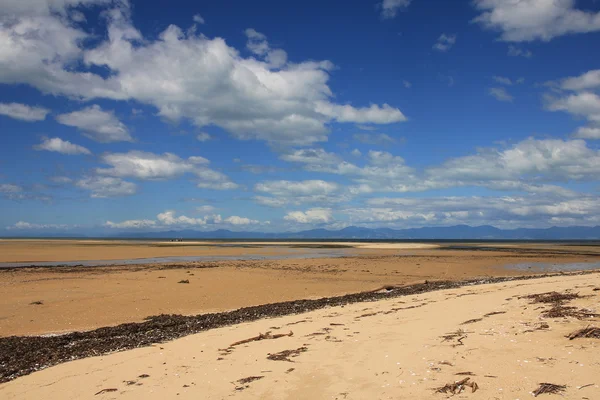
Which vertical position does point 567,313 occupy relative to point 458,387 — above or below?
above

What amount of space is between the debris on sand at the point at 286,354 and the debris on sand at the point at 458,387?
134 inches

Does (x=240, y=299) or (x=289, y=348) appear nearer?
(x=289, y=348)

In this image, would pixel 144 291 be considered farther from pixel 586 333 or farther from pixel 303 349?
pixel 586 333

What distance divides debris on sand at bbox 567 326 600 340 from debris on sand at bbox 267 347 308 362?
5.32 meters

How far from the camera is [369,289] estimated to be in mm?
24359

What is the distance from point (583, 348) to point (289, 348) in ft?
19.0

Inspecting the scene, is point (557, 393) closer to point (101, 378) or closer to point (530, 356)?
point (530, 356)

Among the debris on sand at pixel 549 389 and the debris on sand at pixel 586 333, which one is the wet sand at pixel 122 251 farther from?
the debris on sand at pixel 549 389

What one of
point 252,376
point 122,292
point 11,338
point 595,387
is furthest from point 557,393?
point 122,292

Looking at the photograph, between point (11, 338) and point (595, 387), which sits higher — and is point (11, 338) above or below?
below

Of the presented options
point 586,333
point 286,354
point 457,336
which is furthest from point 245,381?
point 586,333

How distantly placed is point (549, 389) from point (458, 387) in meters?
1.22

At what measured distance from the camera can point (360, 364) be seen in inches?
324

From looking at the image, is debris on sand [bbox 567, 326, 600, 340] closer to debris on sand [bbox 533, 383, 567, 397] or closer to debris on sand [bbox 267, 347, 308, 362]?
debris on sand [bbox 533, 383, 567, 397]
